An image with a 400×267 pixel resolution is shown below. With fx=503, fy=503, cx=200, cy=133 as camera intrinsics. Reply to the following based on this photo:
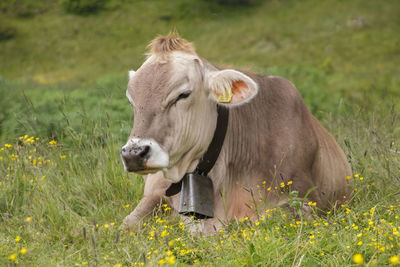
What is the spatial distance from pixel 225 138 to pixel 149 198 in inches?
32.3

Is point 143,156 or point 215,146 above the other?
point 143,156

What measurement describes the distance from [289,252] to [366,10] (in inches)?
1146

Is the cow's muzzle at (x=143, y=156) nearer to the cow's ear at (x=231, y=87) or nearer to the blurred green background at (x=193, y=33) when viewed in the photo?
the cow's ear at (x=231, y=87)

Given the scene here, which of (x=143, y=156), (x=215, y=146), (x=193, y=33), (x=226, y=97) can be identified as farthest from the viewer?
(x=193, y=33)

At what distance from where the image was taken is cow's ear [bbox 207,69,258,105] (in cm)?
385

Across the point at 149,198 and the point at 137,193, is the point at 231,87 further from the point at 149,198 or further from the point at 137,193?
the point at 137,193

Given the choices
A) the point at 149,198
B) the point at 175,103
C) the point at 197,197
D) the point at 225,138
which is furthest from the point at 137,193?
the point at 175,103

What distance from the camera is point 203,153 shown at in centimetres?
405

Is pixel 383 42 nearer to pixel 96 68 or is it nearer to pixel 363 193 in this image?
pixel 96 68

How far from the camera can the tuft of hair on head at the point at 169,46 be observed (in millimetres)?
3896

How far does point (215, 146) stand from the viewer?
4066 mm

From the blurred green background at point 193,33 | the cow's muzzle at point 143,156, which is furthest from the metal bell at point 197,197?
the blurred green background at point 193,33

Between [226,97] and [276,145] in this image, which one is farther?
[276,145]

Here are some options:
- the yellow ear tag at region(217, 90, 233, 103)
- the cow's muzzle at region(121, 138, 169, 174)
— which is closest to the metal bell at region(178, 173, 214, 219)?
the cow's muzzle at region(121, 138, 169, 174)
